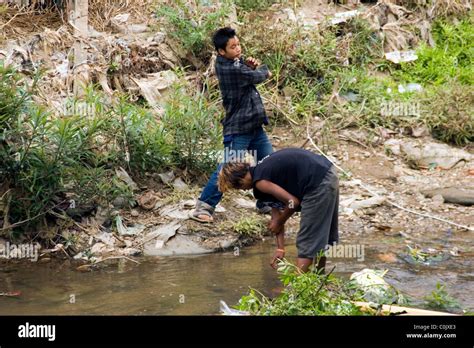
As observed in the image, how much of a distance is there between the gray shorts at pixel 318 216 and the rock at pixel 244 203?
213 cm

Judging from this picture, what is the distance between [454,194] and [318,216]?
295cm

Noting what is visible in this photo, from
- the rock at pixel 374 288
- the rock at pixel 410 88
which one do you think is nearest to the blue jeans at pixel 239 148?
the rock at pixel 374 288

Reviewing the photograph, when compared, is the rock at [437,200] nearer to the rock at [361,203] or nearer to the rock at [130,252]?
the rock at [361,203]

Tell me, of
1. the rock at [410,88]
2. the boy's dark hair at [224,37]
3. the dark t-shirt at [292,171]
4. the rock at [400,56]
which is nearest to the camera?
the dark t-shirt at [292,171]

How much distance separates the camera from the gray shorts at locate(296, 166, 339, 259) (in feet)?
18.4

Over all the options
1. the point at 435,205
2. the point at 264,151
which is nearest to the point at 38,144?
the point at 264,151

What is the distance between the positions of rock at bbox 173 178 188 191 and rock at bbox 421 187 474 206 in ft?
7.50

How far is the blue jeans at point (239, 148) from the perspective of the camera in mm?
7145

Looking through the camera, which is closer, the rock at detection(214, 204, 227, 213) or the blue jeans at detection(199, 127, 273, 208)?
the blue jeans at detection(199, 127, 273, 208)

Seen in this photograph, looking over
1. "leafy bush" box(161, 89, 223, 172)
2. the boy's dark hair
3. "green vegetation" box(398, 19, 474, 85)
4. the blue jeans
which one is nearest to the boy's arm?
the boy's dark hair

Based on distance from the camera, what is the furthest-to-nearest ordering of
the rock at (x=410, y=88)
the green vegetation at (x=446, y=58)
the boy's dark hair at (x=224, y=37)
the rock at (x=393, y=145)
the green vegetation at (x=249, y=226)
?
1. the green vegetation at (x=446, y=58)
2. the rock at (x=410, y=88)
3. the rock at (x=393, y=145)
4. the green vegetation at (x=249, y=226)
5. the boy's dark hair at (x=224, y=37)

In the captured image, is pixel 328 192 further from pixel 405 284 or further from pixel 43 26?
pixel 43 26

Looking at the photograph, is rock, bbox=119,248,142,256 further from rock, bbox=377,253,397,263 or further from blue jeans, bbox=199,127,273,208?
rock, bbox=377,253,397,263

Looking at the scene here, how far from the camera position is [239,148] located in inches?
281
